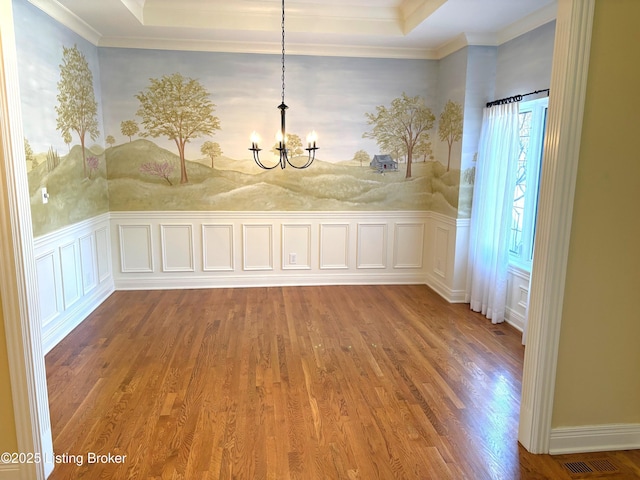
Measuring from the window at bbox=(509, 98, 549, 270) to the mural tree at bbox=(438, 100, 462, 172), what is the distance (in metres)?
0.70

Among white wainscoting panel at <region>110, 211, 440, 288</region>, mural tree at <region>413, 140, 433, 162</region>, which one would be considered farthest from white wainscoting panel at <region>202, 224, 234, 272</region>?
mural tree at <region>413, 140, 433, 162</region>

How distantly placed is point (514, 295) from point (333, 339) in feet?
6.21

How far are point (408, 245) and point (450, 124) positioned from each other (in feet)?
5.25

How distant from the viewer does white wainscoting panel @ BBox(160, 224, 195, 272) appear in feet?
17.4

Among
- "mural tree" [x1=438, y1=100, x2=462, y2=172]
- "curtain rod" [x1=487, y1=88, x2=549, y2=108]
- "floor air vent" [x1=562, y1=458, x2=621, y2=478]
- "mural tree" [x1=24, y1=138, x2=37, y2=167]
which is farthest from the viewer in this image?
"mural tree" [x1=438, y1=100, x2=462, y2=172]

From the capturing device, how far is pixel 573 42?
210 centimetres

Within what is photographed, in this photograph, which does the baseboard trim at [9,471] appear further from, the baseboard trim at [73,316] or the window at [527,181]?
the window at [527,181]

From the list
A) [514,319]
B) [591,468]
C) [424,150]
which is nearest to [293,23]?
[424,150]

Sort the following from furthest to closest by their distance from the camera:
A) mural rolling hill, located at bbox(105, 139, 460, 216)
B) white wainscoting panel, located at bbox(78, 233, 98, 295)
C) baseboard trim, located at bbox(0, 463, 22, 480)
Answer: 1. mural rolling hill, located at bbox(105, 139, 460, 216)
2. white wainscoting panel, located at bbox(78, 233, 98, 295)
3. baseboard trim, located at bbox(0, 463, 22, 480)

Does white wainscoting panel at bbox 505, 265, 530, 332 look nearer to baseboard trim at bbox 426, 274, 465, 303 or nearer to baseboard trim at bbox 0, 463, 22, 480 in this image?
baseboard trim at bbox 426, 274, 465, 303

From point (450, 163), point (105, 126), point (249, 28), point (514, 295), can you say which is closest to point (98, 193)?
point (105, 126)

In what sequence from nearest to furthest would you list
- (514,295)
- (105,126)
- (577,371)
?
1. (577,371)
2. (514,295)
3. (105,126)

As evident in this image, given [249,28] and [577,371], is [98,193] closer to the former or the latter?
[249,28]

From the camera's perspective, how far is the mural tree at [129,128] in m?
5.02
